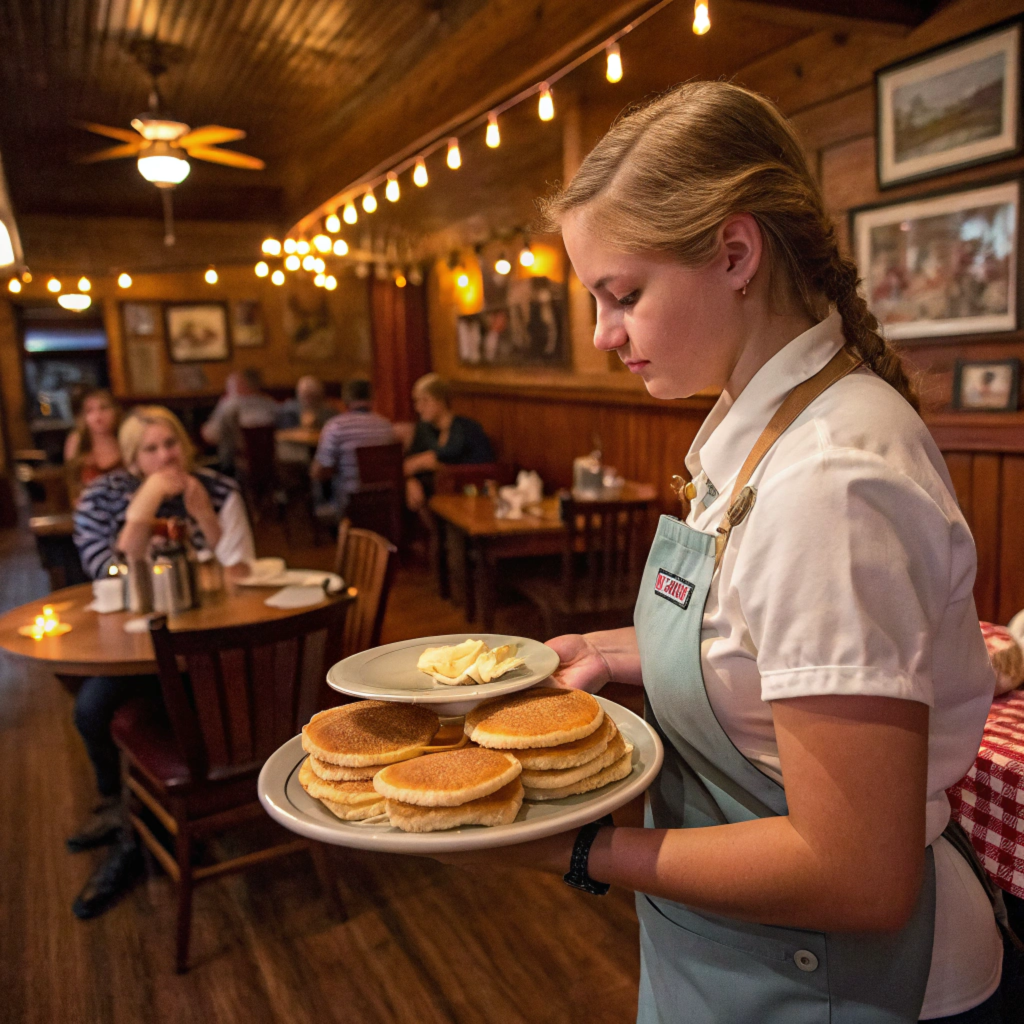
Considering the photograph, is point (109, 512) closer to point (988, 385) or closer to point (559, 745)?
point (559, 745)

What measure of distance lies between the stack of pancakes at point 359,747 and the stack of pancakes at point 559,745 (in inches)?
3.6

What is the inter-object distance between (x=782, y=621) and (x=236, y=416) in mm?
9146

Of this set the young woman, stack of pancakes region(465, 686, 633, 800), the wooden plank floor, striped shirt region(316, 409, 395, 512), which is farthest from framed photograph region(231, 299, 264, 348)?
stack of pancakes region(465, 686, 633, 800)

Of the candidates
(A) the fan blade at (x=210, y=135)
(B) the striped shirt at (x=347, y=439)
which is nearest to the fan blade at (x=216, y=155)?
(A) the fan blade at (x=210, y=135)

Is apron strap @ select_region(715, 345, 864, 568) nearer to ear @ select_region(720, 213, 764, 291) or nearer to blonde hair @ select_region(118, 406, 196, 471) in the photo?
ear @ select_region(720, 213, 764, 291)

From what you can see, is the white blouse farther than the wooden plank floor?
No

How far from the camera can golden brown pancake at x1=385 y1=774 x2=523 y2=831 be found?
2.85 ft

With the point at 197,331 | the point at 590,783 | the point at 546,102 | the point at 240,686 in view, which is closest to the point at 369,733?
the point at 590,783

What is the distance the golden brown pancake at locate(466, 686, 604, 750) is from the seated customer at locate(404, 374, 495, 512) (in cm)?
551

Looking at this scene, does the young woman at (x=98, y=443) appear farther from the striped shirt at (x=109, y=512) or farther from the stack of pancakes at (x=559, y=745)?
the stack of pancakes at (x=559, y=745)

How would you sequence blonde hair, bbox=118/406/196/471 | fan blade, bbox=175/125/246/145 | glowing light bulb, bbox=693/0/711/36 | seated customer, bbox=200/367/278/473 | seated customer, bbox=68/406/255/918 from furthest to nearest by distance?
seated customer, bbox=200/367/278/473, fan blade, bbox=175/125/246/145, blonde hair, bbox=118/406/196/471, seated customer, bbox=68/406/255/918, glowing light bulb, bbox=693/0/711/36

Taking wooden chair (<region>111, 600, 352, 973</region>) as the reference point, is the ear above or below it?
above

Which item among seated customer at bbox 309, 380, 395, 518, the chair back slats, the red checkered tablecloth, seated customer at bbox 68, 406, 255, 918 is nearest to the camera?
the red checkered tablecloth

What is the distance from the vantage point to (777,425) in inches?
34.1
